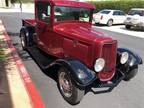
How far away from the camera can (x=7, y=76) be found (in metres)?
7.96

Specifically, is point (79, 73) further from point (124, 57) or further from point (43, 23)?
point (43, 23)

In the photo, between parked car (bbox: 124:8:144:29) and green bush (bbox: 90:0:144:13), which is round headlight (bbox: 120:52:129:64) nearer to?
parked car (bbox: 124:8:144:29)

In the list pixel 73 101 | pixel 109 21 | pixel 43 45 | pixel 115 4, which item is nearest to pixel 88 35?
pixel 73 101

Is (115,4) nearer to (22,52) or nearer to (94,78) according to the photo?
(22,52)

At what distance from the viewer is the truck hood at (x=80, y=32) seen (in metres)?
6.86

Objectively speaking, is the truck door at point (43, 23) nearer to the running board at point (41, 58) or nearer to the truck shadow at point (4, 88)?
the running board at point (41, 58)

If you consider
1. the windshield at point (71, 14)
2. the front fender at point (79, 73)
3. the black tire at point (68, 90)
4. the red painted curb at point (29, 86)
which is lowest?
the red painted curb at point (29, 86)

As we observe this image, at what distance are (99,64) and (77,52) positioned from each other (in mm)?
816

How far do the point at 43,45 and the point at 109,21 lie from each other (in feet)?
60.2

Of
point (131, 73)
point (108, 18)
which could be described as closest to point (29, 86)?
point (131, 73)

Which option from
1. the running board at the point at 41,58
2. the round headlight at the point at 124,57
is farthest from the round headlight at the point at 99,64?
the running board at the point at 41,58

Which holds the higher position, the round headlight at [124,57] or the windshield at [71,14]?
the windshield at [71,14]

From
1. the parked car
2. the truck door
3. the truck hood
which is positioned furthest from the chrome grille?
the parked car

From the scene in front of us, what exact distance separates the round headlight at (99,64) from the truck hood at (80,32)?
530 millimetres
